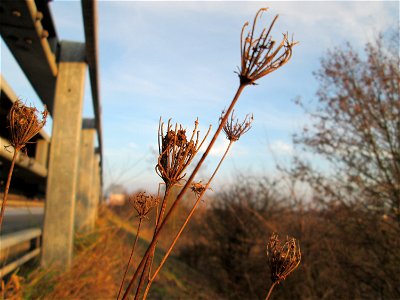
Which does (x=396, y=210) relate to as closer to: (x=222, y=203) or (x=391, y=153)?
(x=391, y=153)

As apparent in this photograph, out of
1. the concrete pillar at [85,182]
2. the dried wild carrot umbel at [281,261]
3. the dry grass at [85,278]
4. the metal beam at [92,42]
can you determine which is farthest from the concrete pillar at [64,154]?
the dried wild carrot umbel at [281,261]

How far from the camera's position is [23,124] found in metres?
1.23

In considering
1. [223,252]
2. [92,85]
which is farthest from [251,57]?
[223,252]

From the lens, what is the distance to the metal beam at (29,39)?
3.55m

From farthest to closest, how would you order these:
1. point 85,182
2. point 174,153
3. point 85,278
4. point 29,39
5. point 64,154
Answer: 1. point 85,182
2. point 64,154
3. point 85,278
4. point 29,39
5. point 174,153

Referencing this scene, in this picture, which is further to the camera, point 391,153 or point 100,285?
point 391,153

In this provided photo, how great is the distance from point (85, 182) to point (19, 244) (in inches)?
218

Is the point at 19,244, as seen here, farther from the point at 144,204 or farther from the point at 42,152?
the point at 144,204

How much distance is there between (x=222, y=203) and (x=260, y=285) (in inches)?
146

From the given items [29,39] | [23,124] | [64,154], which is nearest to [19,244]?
[64,154]

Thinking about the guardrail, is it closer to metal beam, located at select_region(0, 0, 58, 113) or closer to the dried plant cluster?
metal beam, located at select_region(0, 0, 58, 113)

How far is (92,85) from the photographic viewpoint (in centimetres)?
670

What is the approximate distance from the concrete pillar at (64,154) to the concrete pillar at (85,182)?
412 centimetres

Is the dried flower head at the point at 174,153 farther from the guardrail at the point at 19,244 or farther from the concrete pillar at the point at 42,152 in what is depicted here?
the concrete pillar at the point at 42,152
